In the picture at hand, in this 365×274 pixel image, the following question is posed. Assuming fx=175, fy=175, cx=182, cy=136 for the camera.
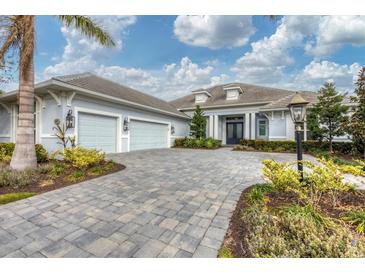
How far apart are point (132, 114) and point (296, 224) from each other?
9.98m

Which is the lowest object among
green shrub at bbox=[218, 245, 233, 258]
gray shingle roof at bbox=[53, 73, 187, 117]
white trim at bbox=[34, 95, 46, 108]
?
green shrub at bbox=[218, 245, 233, 258]

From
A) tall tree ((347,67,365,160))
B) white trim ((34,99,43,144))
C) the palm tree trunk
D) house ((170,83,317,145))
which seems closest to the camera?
the palm tree trunk

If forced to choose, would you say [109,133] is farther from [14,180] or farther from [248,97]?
[248,97]

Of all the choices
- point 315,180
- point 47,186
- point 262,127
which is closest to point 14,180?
point 47,186

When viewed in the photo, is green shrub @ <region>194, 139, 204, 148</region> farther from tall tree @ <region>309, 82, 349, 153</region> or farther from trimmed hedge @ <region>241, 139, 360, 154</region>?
tall tree @ <region>309, 82, 349, 153</region>

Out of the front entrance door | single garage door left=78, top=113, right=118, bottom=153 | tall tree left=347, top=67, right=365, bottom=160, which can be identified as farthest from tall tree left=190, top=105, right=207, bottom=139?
tall tree left=347, top=67, right=365, bottom=160

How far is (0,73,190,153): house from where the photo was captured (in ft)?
24.3

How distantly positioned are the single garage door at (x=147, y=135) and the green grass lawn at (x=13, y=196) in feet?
23.7

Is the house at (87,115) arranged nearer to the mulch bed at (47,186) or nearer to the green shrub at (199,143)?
the mulch bed at (47,186)

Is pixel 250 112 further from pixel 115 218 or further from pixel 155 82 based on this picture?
pixel 115 218

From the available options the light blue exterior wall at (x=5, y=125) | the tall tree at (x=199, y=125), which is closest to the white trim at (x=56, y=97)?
the light blue exterior wall at (x=5, y=125)

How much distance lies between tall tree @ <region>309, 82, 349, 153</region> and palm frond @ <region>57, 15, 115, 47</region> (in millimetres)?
11472

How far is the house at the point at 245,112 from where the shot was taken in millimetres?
12941

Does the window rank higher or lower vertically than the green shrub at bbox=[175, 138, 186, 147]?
higher
